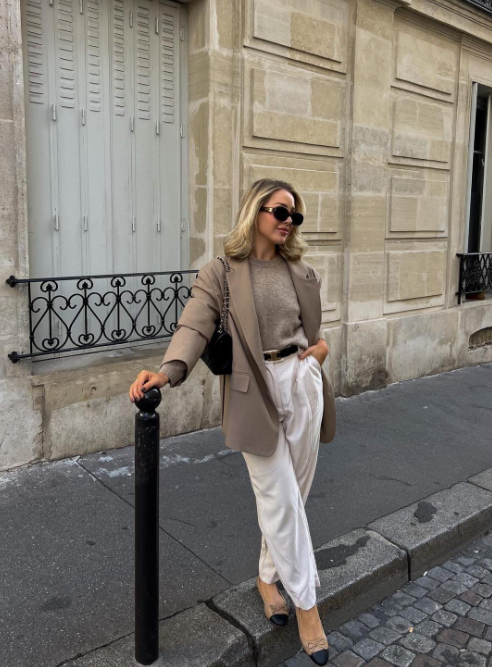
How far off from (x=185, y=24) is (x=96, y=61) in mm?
961

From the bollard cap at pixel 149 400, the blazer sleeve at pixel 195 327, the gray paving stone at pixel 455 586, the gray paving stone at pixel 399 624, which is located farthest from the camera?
the gray paving stone at pixel 455 586

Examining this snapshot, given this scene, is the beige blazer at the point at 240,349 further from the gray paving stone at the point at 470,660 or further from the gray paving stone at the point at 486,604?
the gray paving stone at the point at 486,604

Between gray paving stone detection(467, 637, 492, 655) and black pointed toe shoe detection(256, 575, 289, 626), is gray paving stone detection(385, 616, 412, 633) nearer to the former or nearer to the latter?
gray paving stone detection(467, 637, 492, 655)

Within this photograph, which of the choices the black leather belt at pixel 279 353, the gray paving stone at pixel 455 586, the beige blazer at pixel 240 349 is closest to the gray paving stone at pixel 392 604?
the gray paving stone at pixel 455 586

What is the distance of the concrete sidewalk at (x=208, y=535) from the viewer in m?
2.84

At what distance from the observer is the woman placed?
273 cm

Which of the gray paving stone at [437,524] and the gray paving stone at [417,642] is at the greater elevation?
the gray paving stone at [437,524]

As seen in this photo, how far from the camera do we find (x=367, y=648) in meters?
3.03

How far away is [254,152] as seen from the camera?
569cm

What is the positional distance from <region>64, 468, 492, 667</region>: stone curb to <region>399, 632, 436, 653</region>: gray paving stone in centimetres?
30

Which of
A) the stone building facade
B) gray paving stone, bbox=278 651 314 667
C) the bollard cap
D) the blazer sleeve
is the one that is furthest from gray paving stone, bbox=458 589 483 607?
the stone building facade

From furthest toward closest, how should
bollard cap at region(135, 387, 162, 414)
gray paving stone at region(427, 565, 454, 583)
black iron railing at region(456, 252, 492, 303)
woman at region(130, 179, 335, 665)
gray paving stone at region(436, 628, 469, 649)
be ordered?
black iron railing at region(456, 252, 492, 303), gray paving stone at region(427, 565, 454, 583), gray paving stone at region(436, 628, 469, 649), woman at region(130, 179, 335, 665), bollard cap at region(135, 387, 162, 414)

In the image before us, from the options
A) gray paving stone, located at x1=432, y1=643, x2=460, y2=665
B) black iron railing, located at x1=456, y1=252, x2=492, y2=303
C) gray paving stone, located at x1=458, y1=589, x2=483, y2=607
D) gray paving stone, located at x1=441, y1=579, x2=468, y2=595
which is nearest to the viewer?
gray paving stone, located at x1=432, y1=643, x2=460, y2=665

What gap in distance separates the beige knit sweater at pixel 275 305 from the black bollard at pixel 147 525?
1.98ft
